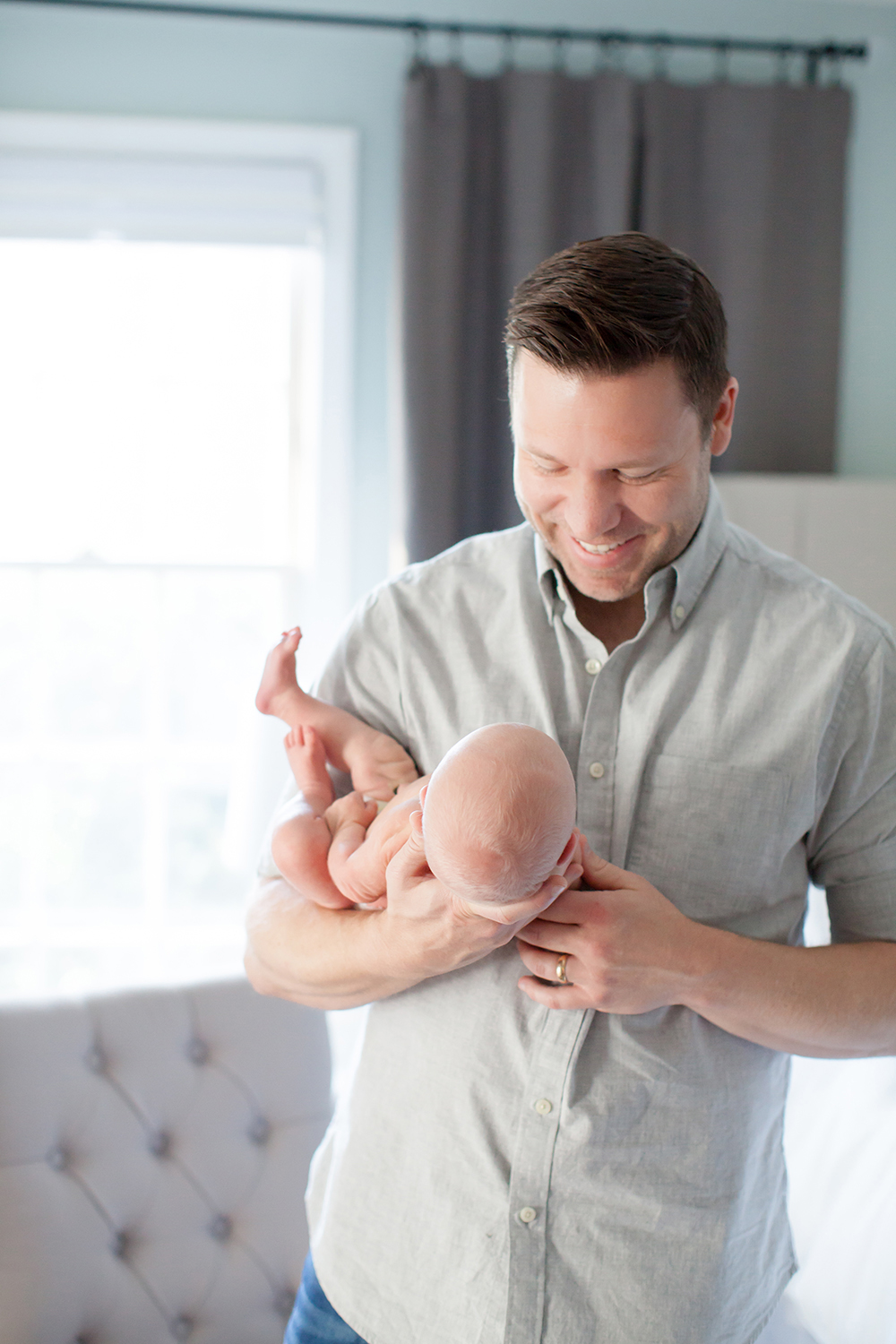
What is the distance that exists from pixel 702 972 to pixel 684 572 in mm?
393

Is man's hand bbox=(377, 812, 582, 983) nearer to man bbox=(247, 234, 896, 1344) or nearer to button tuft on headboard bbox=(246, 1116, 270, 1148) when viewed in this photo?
man bbox=(247, 234, 896, 1344)

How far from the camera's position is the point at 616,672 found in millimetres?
1016


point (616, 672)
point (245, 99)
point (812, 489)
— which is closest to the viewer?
point (616, 672)

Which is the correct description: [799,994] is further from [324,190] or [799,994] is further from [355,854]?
[324,190]

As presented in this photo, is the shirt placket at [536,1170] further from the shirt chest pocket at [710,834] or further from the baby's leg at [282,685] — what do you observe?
the baby's leg at [282,685]

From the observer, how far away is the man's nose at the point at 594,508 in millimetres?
930

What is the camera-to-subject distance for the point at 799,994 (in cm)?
92

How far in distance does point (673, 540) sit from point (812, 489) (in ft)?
5.21

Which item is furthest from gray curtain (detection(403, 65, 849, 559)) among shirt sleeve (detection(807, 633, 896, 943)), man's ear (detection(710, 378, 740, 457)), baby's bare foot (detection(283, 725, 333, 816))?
shirt sleeve (detection(807, 633, 896, 943))

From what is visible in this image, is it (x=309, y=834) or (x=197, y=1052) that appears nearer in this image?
(x=309, y=834)

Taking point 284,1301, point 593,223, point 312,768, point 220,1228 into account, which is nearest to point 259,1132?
point 220,1228

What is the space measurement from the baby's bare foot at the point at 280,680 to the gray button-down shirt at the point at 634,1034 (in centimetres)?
23

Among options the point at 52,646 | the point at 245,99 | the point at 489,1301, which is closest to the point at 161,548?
→ the point at 52,646

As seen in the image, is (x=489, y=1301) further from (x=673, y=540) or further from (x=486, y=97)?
(x=486, y=97)
